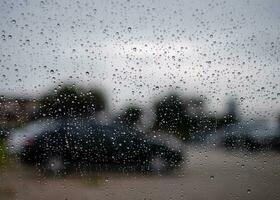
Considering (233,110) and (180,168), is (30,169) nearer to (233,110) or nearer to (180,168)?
(180,168)

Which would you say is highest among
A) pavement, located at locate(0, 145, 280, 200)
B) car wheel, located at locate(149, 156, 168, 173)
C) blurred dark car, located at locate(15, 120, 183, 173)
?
blurred dark car, located at locate(15, 120, 183, 173)

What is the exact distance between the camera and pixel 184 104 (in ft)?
6.75

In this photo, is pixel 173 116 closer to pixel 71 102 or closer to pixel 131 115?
pixel 131 115

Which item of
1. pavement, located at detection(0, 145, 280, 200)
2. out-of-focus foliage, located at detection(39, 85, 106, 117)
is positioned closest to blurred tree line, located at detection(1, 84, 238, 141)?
out-of-focus foliage, located at detection(39, 85, 106, 117)

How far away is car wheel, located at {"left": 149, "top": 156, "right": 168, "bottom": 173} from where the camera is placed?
2.03 m

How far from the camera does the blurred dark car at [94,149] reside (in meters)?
1.99

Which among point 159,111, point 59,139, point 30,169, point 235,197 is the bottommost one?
point 235,197

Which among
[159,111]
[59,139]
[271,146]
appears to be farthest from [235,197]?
[59,139]

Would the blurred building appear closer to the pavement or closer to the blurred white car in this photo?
the blurred white car

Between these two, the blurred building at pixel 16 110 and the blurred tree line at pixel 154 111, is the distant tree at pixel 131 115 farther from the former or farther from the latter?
the blurred building at pixel 16 110

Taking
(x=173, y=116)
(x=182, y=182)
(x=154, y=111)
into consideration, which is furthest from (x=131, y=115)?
(x=182, y=182)

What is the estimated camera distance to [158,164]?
2.04 metres

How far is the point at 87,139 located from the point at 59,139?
147 mm

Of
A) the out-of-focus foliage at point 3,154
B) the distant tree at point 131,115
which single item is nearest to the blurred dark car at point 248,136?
the distant tree at point 131,115
